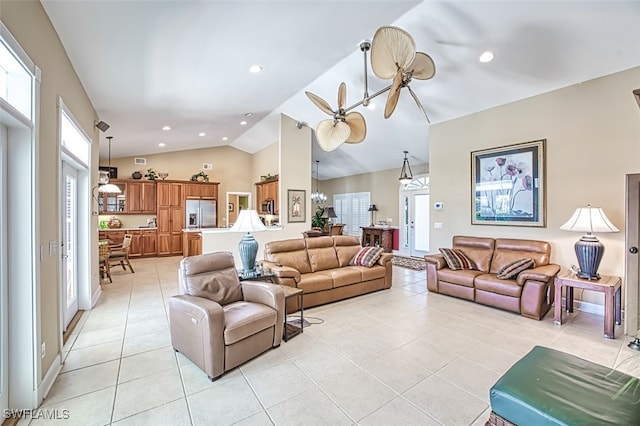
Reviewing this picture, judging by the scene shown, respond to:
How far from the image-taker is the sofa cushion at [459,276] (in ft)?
14.3

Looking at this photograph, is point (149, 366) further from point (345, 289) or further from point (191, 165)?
point (191, 165)

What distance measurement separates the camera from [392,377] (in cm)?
243

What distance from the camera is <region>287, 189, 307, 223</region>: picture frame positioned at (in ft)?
24.3

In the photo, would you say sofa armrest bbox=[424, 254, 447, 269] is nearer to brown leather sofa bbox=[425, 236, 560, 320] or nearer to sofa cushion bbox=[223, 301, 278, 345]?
brown leather sofa bbox=[425, 236, 560, 320]

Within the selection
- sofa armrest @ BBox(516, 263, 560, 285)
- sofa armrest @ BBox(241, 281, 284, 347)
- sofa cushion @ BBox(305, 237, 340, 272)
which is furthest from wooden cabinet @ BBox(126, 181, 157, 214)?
sofa armrest @ BBox(516, 263, 560, 285)

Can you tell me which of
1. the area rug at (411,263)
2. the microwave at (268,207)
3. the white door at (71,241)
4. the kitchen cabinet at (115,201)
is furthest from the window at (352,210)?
the white door at (71,241)

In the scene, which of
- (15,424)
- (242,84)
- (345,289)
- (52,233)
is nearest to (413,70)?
(242,84)

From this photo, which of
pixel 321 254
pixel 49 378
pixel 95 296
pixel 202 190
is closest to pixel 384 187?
pixel 321 254

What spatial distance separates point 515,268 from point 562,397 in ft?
9.64

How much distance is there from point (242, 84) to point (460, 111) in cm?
382

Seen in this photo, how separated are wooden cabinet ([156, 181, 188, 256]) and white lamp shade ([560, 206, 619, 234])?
364 inches

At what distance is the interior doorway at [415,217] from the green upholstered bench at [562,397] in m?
6.78

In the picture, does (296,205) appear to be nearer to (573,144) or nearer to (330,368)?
(330,368)

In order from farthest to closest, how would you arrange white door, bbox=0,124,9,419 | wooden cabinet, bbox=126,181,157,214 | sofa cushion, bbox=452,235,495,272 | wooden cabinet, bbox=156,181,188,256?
wooden cabinet, bbox=156,181,188,256
wooden cabinet, bbox=126,181,157,214
sofa cushion, bbox=452,235,495,272
white door, bbox=0,124,9,419
